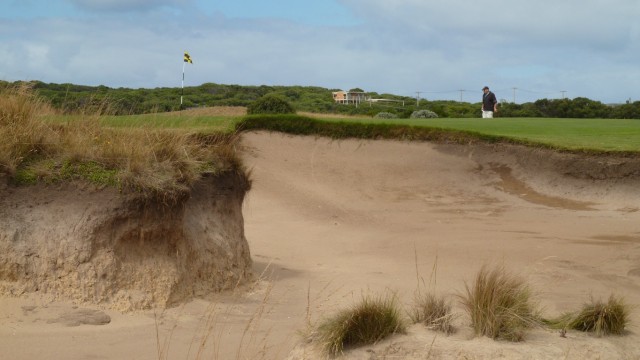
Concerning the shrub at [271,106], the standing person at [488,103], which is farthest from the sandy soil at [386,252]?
the standing person at [488,103]

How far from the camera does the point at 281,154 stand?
859 inches

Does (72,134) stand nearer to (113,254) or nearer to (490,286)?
(113,254)

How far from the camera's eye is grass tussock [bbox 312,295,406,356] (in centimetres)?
770

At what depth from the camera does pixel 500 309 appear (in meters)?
8.26

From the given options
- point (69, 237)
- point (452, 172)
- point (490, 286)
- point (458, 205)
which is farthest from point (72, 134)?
point (452, 172)

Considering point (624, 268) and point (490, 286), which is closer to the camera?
point (490, 286)

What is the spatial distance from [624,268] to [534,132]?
11926 millimetres

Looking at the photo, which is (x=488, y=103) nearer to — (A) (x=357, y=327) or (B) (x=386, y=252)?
(B) (x=386, y=252)

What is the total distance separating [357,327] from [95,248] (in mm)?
3255

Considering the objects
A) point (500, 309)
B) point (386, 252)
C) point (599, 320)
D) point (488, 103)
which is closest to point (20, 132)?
point (500, 309)

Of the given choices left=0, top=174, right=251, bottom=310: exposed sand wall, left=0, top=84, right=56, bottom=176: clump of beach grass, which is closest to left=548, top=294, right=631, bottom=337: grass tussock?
left=0, top=174, right=251, bottom=310: exposed sand wall

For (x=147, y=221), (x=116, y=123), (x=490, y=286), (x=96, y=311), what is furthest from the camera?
(x=116, y=123)

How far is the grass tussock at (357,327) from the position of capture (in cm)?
770

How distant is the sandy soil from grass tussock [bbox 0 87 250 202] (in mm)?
1479
